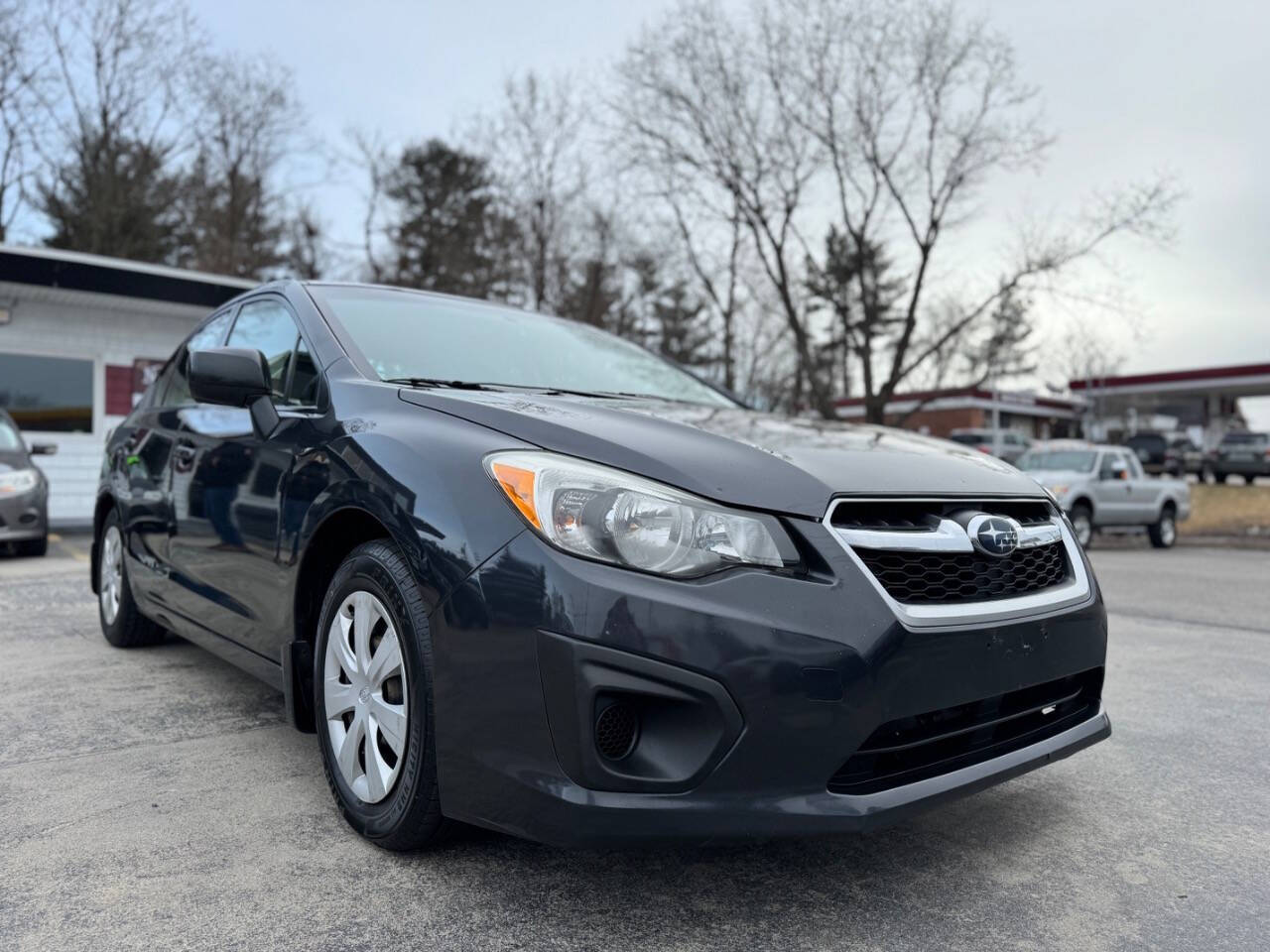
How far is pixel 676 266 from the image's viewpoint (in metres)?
24.3

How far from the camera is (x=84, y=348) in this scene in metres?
13.2

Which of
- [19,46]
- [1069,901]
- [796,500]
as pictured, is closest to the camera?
[796,500]

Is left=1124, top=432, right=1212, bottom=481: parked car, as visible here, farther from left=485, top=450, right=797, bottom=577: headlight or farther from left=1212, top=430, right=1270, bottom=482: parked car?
left=485, top=450, right=797, bottom=577: headlight

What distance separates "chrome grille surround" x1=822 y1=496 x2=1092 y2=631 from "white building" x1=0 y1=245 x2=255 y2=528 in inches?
476

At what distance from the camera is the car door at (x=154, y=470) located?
3.90 metres

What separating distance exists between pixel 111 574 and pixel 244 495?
2200 millimetres

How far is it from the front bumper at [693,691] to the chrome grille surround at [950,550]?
34 mm

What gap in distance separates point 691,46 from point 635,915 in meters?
20.1

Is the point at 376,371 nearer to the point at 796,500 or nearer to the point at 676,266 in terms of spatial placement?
the point at 796,500

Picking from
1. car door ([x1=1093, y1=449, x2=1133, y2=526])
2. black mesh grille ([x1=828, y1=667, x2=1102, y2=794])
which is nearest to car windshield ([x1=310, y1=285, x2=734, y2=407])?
black mesh grille ([x1=828, y1=667, x2=1102, y2=794])

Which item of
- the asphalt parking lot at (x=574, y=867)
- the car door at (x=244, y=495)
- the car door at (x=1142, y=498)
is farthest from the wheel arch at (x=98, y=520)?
the car door at (x=1142, y=498)

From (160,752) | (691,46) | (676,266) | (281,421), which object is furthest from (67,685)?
(676,266)

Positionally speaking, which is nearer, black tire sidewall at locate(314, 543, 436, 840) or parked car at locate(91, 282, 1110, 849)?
parked car at locate(91, 282, 1110, 849)

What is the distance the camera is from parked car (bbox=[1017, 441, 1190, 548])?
14.3 meters
